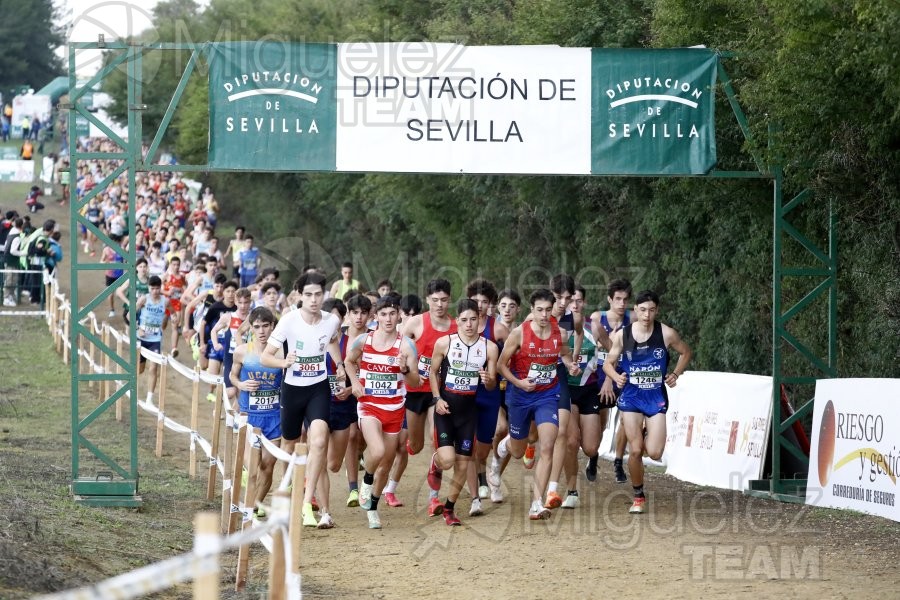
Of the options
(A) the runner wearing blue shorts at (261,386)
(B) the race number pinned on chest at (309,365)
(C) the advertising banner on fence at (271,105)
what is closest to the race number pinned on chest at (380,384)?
(B) the race number pinned on chest at (309,365)

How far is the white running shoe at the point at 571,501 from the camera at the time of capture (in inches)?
489

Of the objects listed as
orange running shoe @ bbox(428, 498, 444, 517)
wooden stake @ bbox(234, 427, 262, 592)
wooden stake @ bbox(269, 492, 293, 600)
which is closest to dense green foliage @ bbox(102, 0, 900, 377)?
orange running shoe @ bbox(428, 498, 444, 517)

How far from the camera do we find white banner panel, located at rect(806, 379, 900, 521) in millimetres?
11125

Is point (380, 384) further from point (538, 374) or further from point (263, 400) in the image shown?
Result: point (538, 374)

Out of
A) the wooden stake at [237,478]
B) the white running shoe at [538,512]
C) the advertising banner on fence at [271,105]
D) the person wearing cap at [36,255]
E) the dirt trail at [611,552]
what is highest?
the advertising banner on fence at [271,105]

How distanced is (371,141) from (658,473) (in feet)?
19.3

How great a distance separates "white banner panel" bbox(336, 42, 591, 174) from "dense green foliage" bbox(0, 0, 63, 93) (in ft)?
296

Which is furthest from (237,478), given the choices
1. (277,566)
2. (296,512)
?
(277,566)

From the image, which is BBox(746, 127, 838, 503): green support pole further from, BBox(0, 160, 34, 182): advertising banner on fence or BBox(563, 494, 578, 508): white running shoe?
BBox(0, 160, 34, 182): advertising banner on fence

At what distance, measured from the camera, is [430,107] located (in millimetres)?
12633

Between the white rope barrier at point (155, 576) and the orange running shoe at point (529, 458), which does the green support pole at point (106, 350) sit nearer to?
the orange running shoe at point (529, 458)

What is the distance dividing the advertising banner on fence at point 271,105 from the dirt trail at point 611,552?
357 centimetres

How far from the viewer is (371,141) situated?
12.6 meters

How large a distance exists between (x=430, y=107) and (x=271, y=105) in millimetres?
1560
